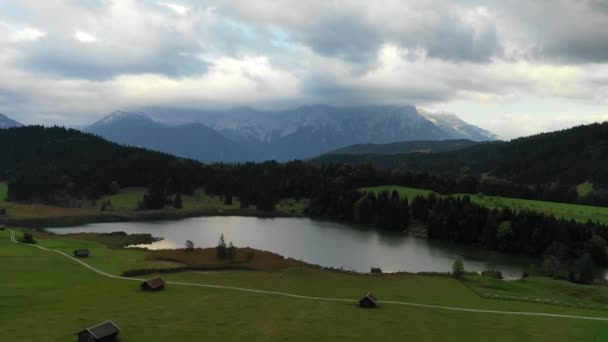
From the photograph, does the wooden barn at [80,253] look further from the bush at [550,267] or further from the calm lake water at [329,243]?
the bush at [550,267]

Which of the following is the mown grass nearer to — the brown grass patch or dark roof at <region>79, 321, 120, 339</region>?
the brown grass patch

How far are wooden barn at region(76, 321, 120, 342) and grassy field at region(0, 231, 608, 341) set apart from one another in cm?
165

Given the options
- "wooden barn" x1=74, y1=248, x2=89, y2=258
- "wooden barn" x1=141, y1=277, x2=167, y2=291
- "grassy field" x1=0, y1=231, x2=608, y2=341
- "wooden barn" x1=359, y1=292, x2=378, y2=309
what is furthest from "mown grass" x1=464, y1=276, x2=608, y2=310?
"wooden barn" x1=74, y1=248, x2=89, y2=258

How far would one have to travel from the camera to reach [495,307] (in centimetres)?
5434

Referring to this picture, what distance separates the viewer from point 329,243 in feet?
380

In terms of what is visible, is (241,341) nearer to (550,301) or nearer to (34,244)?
(550,301)

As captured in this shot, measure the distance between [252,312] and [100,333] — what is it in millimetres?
15471

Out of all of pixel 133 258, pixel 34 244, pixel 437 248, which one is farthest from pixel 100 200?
pixel 437 248

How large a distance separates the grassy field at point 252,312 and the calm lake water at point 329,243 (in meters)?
25.0

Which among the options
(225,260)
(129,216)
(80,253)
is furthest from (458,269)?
(129,216)

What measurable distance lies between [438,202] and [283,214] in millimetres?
63262

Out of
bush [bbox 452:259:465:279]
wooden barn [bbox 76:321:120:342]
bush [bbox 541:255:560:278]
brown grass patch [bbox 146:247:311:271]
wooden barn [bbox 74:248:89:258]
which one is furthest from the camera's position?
brown grass patch [bbox 146:247:311:271]

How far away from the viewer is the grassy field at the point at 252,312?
135 feet

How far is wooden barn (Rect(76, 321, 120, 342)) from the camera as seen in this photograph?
119ft
